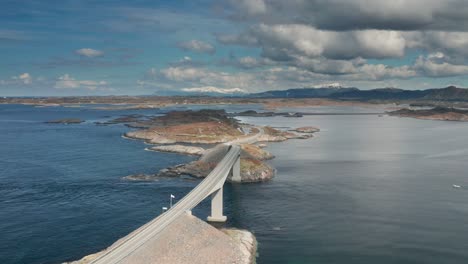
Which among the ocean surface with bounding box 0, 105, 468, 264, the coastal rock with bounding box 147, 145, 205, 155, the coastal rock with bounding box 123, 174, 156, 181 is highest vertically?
the coastal rock with bounding box 147, 145, 205, 155

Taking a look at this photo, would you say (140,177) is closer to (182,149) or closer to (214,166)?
(214,166)

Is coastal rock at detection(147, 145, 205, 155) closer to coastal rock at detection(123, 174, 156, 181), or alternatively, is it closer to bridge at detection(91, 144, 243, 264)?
coastal rock at detection(123, 174, 156, 181)

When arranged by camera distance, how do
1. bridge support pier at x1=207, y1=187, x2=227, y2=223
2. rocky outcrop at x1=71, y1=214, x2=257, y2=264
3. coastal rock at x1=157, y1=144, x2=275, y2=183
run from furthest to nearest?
coastal rock at x1=157, y1=144, x2=275, y2=183, bridge support pier at x1=207, y1=187, x2=227, y2=223, rocky outcrop at x1=71, y1=214, x2=257, y2=264

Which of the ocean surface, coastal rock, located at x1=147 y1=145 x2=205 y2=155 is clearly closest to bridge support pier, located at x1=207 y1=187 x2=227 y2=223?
the ocean surface

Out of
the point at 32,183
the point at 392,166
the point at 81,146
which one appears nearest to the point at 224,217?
the point at 32,183

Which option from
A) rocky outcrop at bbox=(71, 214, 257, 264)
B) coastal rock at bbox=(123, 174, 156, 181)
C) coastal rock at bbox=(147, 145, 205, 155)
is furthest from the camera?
coastal rock at bbox=(147, 145, 205, 155)

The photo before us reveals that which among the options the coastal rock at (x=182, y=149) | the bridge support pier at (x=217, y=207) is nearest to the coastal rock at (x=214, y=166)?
the coastal rock at (x=182, y=149)

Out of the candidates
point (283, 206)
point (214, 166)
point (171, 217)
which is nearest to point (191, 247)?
point (171, 217)

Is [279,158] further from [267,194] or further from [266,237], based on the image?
[266,237]
